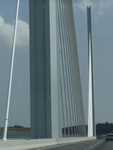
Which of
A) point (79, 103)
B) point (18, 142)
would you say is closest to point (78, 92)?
point (79, 103)

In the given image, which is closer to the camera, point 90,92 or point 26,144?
point 26,144

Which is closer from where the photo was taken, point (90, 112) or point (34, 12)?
point (34, 12)

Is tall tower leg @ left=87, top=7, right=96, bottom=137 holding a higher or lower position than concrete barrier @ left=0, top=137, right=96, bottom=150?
higher

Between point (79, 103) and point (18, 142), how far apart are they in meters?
28.5

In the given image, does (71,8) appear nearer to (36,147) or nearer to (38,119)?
(38,119)

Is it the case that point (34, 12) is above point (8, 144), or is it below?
above

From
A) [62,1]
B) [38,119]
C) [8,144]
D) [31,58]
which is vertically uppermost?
[62,1]

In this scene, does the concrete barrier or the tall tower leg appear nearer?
the concrete barrier

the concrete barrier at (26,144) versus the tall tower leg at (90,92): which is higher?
the tall tower leg at (90,92)

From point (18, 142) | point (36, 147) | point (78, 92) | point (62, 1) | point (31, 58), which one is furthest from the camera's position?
point (78, 92)

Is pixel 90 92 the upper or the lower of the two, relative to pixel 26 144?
upper

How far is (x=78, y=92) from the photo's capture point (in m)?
47.0

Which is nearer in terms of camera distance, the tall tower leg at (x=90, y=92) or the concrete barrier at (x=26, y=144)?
the concrete barrier at (x=26, y=144)

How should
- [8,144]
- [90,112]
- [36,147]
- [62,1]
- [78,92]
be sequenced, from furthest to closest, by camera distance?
[90,112], [78,92], [62,1], [36,147], [8,144]
